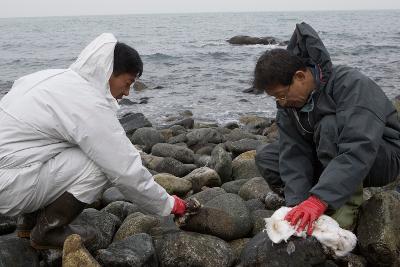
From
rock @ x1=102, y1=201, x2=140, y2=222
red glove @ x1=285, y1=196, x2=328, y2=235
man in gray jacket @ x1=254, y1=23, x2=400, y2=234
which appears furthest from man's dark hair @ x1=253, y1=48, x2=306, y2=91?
rock @ x1=102, y1=201, x2=140, y2=222

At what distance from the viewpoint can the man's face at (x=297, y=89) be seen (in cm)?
310

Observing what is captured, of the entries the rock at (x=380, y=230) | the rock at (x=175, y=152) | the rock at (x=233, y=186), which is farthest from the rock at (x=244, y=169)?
the rock at (x=380, y=230)

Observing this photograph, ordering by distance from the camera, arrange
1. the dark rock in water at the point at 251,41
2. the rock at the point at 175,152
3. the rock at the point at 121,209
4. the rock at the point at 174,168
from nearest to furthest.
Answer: the rock at the point at 121,209
the rock at the point at 174,168
the rock at the point at 175,152
the dark rock in water at the point at 251,41

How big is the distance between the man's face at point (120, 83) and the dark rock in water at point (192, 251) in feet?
3.47

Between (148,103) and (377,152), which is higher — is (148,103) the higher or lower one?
the lower one

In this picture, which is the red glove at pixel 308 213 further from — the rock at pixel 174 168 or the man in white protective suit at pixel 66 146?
the rock at pixel 174 168

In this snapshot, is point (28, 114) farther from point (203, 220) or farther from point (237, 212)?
point (237, 212)

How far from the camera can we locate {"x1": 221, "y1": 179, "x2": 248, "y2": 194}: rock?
4.73 meters

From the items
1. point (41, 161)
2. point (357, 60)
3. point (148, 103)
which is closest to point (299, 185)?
point (41, 161)

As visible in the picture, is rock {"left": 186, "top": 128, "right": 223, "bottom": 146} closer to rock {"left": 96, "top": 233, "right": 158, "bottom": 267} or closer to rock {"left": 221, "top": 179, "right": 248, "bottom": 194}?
rock {"left": 221, "top": 179, "right": 248, "bottom": 194}

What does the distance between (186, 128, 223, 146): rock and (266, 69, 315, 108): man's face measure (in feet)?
14.7

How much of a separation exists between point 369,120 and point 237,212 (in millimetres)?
1254

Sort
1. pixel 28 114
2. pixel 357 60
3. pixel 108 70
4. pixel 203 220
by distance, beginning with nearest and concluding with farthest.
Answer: pixel 28 114, pixel 108 70, pixel 203 220, pixel 357 60

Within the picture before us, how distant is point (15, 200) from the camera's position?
114 inches
